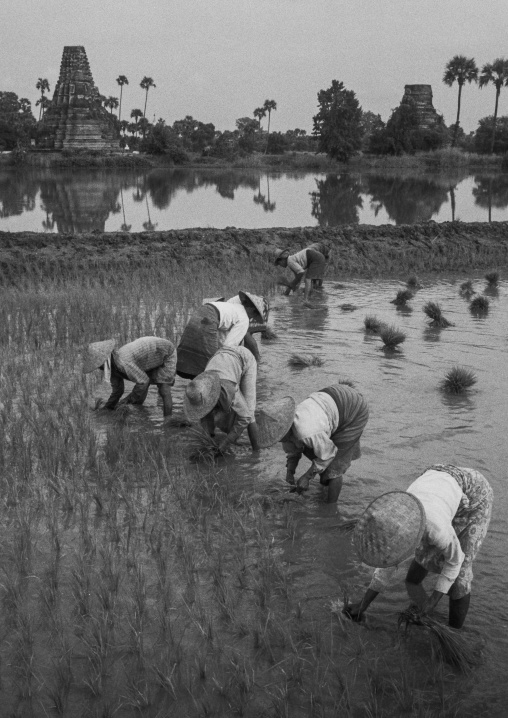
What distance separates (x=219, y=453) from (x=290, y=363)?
258 cm

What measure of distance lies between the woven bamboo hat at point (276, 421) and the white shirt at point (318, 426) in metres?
0.15

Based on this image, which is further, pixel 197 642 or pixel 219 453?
pixel 219 453

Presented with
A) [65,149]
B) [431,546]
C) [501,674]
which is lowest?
[501,674]

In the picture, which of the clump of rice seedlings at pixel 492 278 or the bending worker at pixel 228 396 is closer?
the bending worker at pixel 228 396

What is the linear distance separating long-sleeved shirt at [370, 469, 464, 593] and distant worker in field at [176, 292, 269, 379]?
9.00ft

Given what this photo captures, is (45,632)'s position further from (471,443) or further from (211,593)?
(471,443)

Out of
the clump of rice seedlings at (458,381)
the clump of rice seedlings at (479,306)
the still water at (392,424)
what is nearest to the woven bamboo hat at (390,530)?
the still water at (392,424)

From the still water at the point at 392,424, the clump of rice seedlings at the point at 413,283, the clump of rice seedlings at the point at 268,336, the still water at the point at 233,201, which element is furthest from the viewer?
the still water at the point at 233,201

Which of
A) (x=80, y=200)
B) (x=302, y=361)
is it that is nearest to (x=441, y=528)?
(x=302, y=361)

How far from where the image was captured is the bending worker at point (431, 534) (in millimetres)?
2887

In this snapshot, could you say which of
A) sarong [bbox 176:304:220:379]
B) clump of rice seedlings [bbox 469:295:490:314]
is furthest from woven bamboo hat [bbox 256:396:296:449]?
clump of rice seedlings [bbox 469:295:490:314]

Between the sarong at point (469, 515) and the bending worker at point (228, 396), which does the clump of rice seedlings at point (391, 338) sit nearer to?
the bending worker at point (228, 396)

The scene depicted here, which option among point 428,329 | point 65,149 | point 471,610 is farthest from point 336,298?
point 65,149

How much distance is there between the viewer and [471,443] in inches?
222
